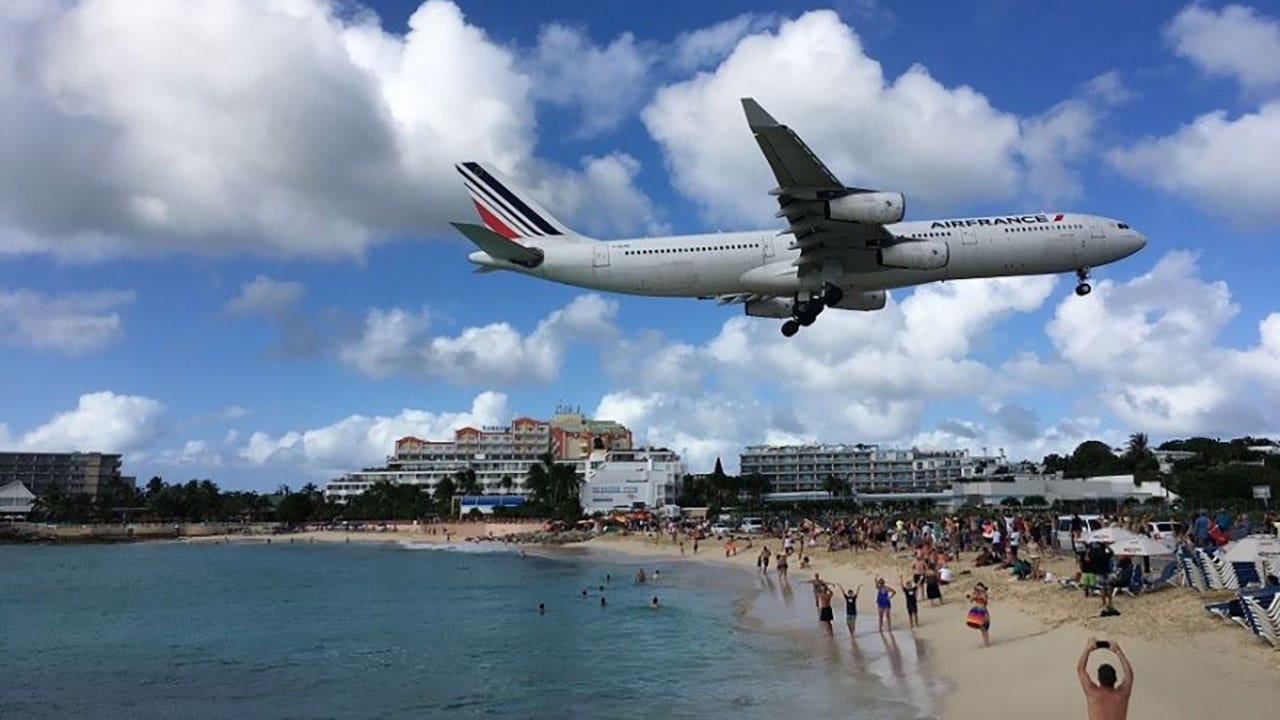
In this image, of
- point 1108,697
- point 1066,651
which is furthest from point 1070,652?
point 1108,697

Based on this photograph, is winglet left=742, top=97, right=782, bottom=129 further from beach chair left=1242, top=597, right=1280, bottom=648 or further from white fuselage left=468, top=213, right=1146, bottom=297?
beach chair left=1242, top=597, right=1280, bottom=648

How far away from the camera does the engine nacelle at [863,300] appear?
3238 cm

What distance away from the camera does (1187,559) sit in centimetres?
2241

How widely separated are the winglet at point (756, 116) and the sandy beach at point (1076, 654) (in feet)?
46.0

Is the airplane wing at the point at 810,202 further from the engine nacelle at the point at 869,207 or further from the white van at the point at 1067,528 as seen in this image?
the white van at the point at 1067,528

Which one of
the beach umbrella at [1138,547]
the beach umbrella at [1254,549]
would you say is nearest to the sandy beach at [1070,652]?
the beach umbrella at [1254,549]

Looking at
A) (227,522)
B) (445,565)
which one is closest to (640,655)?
(445,565)

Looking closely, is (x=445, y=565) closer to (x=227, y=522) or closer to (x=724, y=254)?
(x=724, y=254)

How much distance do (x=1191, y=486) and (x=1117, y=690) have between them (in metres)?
94.2

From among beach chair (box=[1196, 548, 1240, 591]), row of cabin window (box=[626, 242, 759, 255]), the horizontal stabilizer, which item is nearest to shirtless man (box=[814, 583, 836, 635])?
beach chair (box=[1196, 548, 1240, 591])

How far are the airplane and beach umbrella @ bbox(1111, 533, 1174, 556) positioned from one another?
997cm

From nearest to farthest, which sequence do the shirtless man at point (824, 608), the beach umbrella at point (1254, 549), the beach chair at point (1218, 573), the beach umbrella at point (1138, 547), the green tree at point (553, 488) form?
the beach umbrella at point (1254, 549) < the beach chair at point (1218, 573) < the beach umbrella at point (1138, 547) < the shirtless man at point (824, 608) < the green tree at point (553, 488)

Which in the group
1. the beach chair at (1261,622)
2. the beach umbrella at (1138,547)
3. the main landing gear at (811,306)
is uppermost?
the main landing gear at (811,306)

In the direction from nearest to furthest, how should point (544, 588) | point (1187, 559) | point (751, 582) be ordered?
point (1187, 559) < point (751, 582) < point (544, 588)
